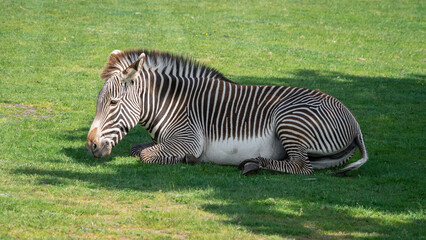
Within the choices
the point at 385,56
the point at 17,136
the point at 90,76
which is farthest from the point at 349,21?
the point at 17,136

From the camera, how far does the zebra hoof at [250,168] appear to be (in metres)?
9.29

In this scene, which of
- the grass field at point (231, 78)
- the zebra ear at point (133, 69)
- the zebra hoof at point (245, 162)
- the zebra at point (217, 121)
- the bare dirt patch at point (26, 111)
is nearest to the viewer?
the grass field at point (231, 78)

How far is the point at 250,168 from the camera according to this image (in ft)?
30.6

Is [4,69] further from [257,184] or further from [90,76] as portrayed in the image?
[257,184]

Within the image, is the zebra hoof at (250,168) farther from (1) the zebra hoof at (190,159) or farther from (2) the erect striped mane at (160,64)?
(2) the erect striped mane at (160,64)

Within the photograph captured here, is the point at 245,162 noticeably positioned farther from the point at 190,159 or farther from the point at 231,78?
the point at 231,78

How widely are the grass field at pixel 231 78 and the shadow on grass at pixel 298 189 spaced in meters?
0.03

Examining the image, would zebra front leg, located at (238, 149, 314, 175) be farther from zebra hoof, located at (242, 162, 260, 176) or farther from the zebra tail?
the zebra tail

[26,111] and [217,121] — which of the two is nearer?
[217,121]

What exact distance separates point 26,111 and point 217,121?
5.43m

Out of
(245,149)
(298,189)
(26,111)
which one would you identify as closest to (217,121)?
(245,149)

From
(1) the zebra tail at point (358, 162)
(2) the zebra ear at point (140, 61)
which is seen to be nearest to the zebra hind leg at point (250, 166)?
(1) the zebra tail at point (358, 162)

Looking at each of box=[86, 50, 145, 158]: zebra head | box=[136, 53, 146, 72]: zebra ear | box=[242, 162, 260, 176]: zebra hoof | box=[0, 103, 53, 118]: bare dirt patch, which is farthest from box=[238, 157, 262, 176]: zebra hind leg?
box=[0, 103, 53, 118]: bare dirt patch

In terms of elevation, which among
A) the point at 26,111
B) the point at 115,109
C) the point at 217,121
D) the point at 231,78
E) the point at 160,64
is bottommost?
the point at 231,78
